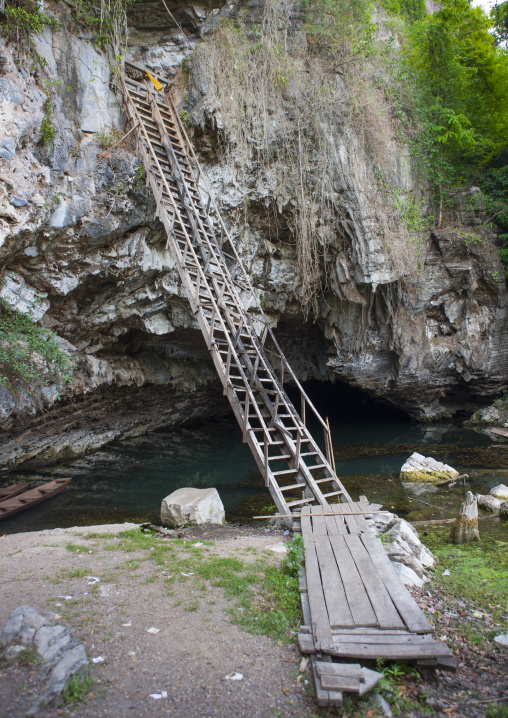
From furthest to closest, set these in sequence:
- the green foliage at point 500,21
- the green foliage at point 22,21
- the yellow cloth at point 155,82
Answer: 1. the green foliage at point 500,21
2. the yellow cloth at point 155,82
3. the green foliage at point 22,21

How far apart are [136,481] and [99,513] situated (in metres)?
2.88

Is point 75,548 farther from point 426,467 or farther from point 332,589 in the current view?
point 426,467

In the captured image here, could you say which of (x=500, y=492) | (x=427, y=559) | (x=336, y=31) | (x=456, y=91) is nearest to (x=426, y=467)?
(x=500, y=492)

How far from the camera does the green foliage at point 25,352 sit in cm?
843

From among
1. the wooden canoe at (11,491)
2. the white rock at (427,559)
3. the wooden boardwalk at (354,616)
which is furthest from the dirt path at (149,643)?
the wooden canoe at (11,491)

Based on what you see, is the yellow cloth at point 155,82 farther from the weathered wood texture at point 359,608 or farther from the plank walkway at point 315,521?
the weathered wood texture at point 359,608

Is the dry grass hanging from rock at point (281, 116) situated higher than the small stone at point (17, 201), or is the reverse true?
the dry grass hanging from rock at point (281, 116)

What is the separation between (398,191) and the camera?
1298cm

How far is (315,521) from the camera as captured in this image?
565 cm

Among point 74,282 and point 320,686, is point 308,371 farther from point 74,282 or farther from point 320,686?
point 320,686

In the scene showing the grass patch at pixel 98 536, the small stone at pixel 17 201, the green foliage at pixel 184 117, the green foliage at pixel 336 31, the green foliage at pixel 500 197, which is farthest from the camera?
the green foliage at pixel 500 197

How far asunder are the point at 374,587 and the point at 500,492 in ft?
20.3

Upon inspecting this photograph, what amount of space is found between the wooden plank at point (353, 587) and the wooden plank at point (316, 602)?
0.24 meters

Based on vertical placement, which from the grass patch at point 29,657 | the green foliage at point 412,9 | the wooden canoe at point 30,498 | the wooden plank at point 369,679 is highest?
the green foliage at point 412,9
